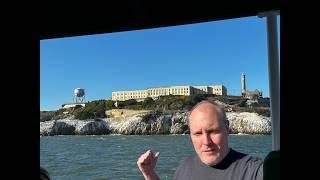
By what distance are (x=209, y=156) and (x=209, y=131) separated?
0.12m

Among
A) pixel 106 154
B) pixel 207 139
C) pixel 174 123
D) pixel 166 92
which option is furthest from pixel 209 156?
pixel 106 154

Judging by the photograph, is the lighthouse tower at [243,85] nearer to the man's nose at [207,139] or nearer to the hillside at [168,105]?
the hillside at [168,105]

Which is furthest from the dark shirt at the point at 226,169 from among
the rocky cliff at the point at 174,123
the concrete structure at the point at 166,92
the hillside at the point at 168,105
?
the concrete structure at the point at 166,92

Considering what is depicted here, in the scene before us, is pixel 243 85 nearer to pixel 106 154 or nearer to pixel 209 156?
pixel 209 156

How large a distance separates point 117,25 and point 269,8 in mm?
675

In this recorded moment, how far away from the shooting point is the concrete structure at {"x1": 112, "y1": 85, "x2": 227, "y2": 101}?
2.93m

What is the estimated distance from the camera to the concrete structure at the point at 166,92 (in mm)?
2930

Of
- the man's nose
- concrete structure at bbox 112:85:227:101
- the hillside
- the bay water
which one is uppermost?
concrete structure at bbox 112:85:227:101

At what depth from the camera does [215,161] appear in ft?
5.79

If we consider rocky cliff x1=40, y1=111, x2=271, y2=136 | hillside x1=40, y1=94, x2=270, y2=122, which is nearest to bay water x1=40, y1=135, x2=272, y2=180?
rocky cliff x1=40, y1=111, x2=271, y2=136

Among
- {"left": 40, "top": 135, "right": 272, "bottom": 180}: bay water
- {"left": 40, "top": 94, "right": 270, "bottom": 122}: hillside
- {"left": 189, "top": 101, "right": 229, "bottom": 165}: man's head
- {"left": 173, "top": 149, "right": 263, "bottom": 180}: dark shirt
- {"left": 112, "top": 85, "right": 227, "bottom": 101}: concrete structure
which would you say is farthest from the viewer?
{"left": 40, "top": 135, "right": 272, "bottom": 180}: bay water

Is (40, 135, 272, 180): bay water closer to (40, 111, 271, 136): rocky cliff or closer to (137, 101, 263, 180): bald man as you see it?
(40, 111, 271, 136): rocky cliff

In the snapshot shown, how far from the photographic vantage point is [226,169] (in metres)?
1.72
